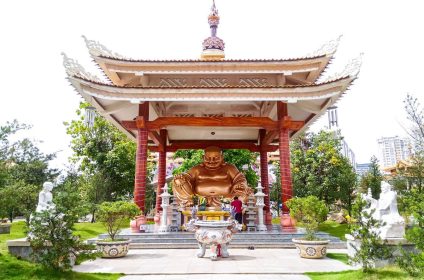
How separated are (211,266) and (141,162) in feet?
21.8

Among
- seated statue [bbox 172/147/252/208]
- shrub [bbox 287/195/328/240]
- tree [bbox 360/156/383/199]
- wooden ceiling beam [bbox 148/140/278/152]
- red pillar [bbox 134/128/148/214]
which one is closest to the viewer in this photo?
shrub [bbox 287/195/328/240]

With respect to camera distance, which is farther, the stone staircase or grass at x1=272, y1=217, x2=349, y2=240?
grass at x1=272, y1=217, x2=349, y2=240

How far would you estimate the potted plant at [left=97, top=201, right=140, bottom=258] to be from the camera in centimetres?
945

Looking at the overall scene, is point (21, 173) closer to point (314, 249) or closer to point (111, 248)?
point (111, 248)

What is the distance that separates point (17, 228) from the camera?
1797 cm

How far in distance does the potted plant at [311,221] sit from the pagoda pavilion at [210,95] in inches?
129

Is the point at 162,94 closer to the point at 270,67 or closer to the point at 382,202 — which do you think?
the point at 270,67

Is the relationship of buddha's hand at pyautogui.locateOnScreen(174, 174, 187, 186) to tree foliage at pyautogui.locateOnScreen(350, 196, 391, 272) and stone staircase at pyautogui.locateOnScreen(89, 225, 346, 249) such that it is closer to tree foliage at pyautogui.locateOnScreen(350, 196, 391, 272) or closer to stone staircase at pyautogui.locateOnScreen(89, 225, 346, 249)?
stone staircase at pyautogui.locateOnScreen(89, 225, 346, 249)

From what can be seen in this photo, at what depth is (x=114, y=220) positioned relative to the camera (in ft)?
32.8

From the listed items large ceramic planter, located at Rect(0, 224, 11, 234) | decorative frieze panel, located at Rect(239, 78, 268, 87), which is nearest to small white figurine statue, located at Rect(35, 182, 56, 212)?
large ceramic planter, located at Rect(0, 224, 11, 234)

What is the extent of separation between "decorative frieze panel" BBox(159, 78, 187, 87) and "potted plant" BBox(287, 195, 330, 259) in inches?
338

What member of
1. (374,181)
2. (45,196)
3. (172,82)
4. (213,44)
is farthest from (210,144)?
(45,196)

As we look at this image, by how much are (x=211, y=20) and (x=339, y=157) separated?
1202 cm

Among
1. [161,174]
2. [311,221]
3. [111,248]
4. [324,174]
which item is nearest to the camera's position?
[111,248]
